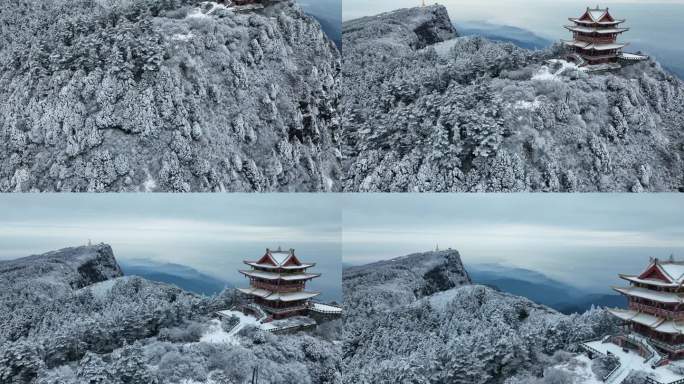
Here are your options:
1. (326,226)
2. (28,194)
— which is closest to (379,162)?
(326,226)

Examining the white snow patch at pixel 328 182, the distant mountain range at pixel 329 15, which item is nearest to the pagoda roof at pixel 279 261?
the white snow patch at pixel 328 182

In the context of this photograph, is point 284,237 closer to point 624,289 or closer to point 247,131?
point 247,131

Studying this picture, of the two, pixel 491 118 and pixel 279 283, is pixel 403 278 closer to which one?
pixel 279 283

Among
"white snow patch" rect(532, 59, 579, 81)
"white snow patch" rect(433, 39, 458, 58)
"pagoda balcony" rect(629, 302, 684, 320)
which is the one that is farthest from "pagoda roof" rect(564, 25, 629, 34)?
"pagoda balcony" rect(629, 302, 684, 320)

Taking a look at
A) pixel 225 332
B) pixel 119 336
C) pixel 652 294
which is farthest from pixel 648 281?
pixel 119 336

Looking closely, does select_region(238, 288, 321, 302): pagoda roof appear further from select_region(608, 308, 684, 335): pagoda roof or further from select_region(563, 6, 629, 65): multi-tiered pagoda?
select_region(563, 6, 629, 65): multi-tiered pagoda
